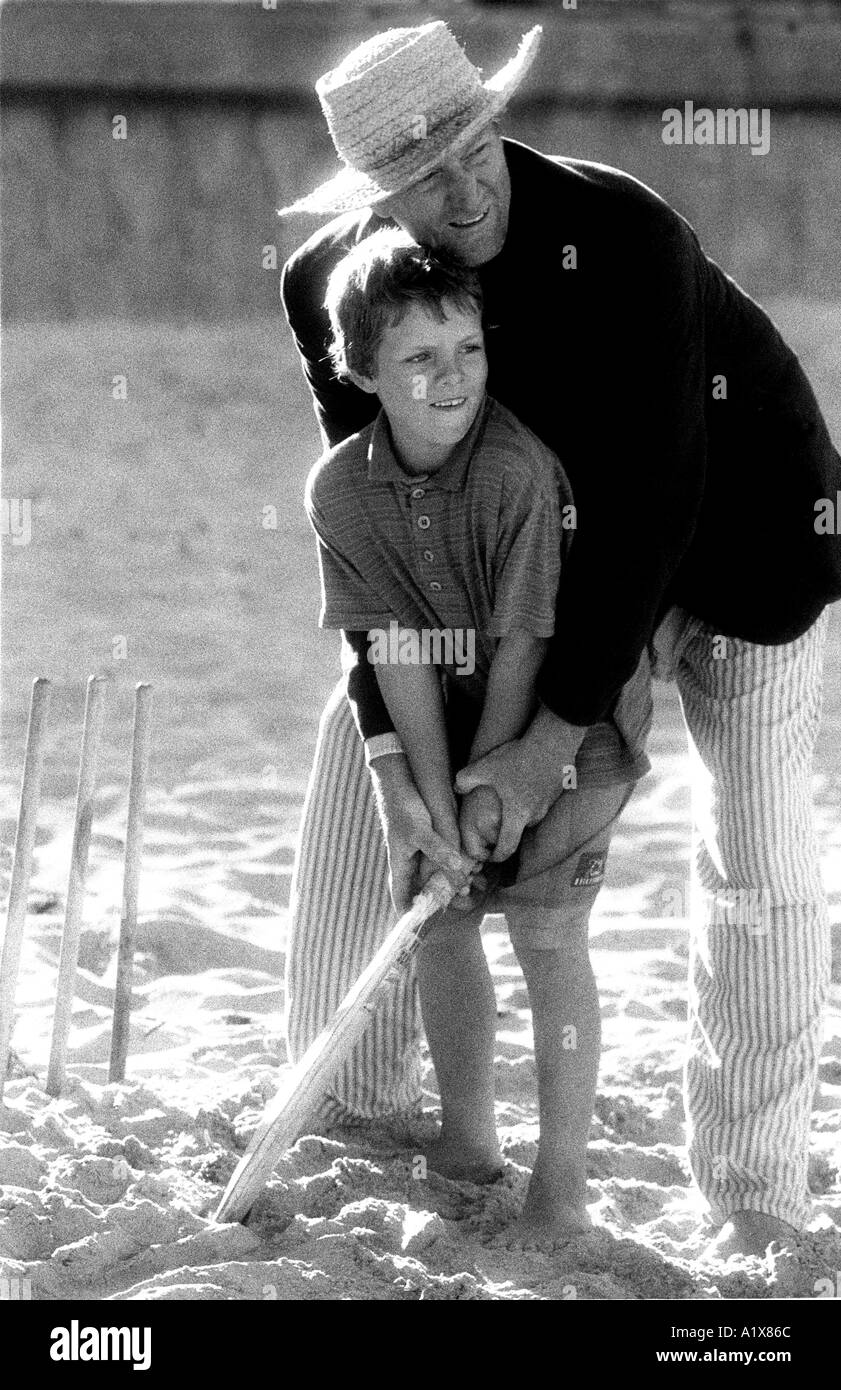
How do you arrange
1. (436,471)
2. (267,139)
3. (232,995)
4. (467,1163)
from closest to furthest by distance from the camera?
(436,471), (467,1163), (232,995), (267,139)

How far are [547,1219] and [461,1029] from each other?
0.26 meters

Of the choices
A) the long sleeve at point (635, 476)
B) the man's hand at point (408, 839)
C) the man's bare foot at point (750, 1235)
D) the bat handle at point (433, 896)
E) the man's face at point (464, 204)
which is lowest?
the man's bare foot at point (750, 1235)

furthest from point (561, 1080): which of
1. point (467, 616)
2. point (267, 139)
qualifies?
point (267, 139)

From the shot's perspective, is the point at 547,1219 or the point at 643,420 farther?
the point at 547,1219

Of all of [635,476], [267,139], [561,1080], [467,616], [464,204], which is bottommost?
[561,1080]

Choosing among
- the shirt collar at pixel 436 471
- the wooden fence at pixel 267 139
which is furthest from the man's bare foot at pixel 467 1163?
the wooden fence at pixel 267 139

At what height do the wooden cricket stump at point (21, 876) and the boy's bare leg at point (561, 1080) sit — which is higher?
the wooden cricket stump at point (21, 876)

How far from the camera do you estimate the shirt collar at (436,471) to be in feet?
7.31

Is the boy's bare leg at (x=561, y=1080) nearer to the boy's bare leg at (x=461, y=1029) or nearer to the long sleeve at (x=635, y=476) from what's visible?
the boy's bare leg at (x=461, y=1029)

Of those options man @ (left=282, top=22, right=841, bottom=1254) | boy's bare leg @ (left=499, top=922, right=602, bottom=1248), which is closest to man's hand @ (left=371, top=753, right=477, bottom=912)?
man @ (left=282, top=22, right=841, bottom=1254)

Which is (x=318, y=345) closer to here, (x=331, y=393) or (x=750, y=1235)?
(x=331, y=393)

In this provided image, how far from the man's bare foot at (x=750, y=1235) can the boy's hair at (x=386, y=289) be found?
107 centimetres

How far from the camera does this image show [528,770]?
7.41 feet

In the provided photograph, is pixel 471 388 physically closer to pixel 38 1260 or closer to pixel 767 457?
pixel 767 457
